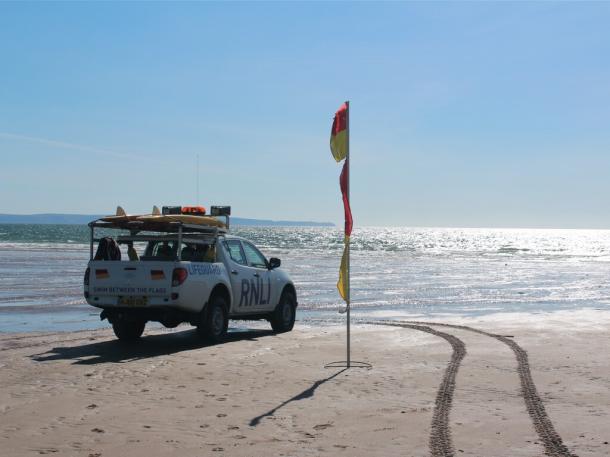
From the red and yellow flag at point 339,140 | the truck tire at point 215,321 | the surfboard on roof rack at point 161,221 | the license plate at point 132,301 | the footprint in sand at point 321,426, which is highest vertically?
the red and yellow flag at point 339,140

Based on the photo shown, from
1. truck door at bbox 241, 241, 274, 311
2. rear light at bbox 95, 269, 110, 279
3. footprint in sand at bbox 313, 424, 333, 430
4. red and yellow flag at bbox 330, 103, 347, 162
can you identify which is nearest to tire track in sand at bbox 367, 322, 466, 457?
footprint in sand at bbox 313, 424, 333, 430

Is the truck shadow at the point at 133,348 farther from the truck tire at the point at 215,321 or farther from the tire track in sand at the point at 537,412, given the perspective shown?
the tire track in sand at the point at 537,412

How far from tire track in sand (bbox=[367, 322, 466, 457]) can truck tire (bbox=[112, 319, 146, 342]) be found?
5.11 metres

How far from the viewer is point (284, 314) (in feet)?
51.2

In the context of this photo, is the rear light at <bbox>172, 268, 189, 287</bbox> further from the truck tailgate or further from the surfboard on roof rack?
the surfboard on roof rack

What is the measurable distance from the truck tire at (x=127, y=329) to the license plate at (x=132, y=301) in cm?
91

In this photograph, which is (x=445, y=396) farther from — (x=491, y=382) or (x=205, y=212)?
(x=205, y=212)

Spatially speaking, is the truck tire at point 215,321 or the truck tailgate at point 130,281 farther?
the truck tire at point 215,321

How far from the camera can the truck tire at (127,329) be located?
13812 mm

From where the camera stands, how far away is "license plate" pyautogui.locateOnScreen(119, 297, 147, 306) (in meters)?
12.8

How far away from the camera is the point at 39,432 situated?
7164mm

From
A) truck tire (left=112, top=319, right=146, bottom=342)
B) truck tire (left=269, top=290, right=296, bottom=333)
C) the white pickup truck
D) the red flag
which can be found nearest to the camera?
the red flag

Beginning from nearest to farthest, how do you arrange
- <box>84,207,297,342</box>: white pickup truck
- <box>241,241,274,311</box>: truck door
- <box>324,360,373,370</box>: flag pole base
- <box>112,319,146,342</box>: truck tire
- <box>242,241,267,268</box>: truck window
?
<box>324,360,373,370</box>: flag pole base, <box>84,207,297,342</box>: white pickup truck, <box>112,319,146,342</box>: truck tire, <box>241,241,274,311</box>: truck door, <box>242,241,267,268</box>: truck window

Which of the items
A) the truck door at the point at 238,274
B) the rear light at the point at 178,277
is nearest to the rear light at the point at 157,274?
the rear light at the point at 178,277
